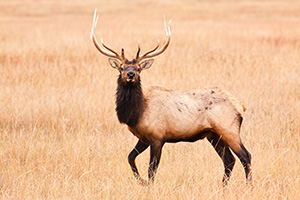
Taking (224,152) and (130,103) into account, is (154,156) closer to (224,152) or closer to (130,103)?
(130,103)

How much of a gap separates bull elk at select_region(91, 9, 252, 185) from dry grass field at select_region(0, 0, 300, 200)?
0.36 m

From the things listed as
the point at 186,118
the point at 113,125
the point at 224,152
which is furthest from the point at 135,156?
the point at 113,125

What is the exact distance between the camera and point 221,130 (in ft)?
16.5

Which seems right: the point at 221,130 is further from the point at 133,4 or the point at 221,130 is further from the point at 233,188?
the point at 133,4

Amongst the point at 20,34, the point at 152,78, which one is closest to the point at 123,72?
the point at 152,78

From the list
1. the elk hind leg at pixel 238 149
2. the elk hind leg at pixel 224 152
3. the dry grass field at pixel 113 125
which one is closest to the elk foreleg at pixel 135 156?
the dry grass field at pixel 113 125

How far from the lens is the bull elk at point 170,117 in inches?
195

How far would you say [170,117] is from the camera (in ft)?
16.6

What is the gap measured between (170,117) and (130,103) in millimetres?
455

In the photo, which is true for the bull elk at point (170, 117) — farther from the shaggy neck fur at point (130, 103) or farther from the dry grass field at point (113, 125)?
the dry grass field at point (113, 125)

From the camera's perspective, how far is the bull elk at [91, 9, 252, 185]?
4957 mm

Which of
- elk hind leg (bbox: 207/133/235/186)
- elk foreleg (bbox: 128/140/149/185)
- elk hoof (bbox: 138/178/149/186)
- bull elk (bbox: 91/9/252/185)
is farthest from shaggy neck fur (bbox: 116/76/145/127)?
elk hind leg (bbox: 207/133/235/186)

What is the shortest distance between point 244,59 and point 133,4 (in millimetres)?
34357

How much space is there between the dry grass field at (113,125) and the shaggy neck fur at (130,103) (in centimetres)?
66
